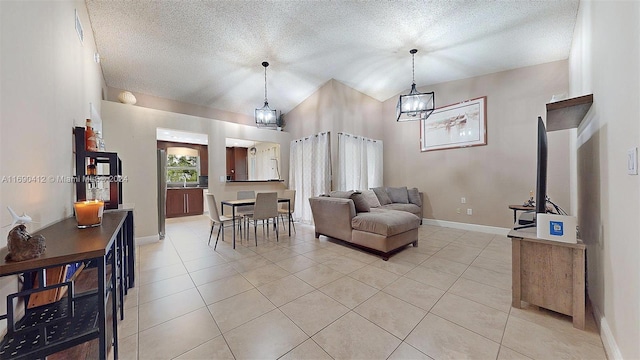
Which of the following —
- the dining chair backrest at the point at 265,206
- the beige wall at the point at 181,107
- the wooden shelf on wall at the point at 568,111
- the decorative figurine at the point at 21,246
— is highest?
the beige wall at the point at 181,107

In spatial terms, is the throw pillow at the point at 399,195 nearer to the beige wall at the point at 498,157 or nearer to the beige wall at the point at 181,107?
the beige wall at the point at 498,157

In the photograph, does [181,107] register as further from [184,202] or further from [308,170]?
[308,170]

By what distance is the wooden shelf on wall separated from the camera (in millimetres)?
1706

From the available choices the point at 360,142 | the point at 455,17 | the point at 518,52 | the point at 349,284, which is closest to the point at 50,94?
the point at 349,284

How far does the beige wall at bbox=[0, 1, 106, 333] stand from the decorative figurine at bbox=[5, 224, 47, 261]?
26cm

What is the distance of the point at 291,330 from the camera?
5.04ft

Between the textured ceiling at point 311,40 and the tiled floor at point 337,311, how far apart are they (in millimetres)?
3105

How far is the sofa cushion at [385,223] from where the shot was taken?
281 cm

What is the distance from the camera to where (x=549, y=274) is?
165cm

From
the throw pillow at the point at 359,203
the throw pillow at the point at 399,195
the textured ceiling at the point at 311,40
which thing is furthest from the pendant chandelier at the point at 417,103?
the throw pillow at the point at 399,195

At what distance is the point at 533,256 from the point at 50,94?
363 cm

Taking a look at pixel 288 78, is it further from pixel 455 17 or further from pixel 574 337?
pixel 574 337

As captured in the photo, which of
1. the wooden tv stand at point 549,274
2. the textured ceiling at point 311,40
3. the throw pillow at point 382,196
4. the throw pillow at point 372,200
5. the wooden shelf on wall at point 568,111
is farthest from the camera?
the throw pillow at point 382,196

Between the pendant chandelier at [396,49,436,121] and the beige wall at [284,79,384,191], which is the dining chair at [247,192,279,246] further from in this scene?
the pendant chandelier at [396,49,436,121]
